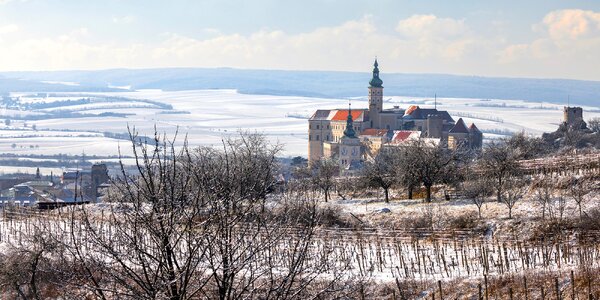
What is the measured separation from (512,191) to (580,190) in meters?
4.27

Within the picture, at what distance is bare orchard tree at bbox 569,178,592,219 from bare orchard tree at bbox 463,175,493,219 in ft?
11.3

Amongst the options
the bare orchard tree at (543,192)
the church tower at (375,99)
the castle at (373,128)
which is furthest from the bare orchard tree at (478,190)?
the church tower at (375,99)

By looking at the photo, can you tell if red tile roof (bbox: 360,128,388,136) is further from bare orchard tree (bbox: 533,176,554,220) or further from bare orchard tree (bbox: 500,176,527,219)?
bare orchard tree (bbox: 533,176,554,220)

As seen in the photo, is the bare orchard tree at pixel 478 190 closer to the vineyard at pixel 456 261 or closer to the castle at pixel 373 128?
the vineyard at pixel 456 261

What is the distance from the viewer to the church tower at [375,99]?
143m

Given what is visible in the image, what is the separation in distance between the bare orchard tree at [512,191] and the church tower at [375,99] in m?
101

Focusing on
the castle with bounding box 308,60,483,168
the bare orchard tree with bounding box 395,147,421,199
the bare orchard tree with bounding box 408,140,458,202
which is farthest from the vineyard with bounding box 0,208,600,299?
the castle with bounding box 308,60,483,168

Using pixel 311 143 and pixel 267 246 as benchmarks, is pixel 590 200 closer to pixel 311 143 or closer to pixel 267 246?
pixel 267 246

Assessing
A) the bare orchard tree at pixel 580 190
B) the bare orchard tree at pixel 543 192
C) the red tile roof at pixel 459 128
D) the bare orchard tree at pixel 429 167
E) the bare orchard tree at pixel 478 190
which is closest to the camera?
the bare orchard tree at pixel 580 190

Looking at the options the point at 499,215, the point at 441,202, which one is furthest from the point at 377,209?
the point at 499,215

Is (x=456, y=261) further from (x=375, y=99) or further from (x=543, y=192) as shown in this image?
(x=375, y=99)

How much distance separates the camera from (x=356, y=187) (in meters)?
48.8

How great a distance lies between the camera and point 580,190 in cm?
3428

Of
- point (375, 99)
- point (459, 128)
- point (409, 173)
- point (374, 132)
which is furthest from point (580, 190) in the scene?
point (375, 99)
